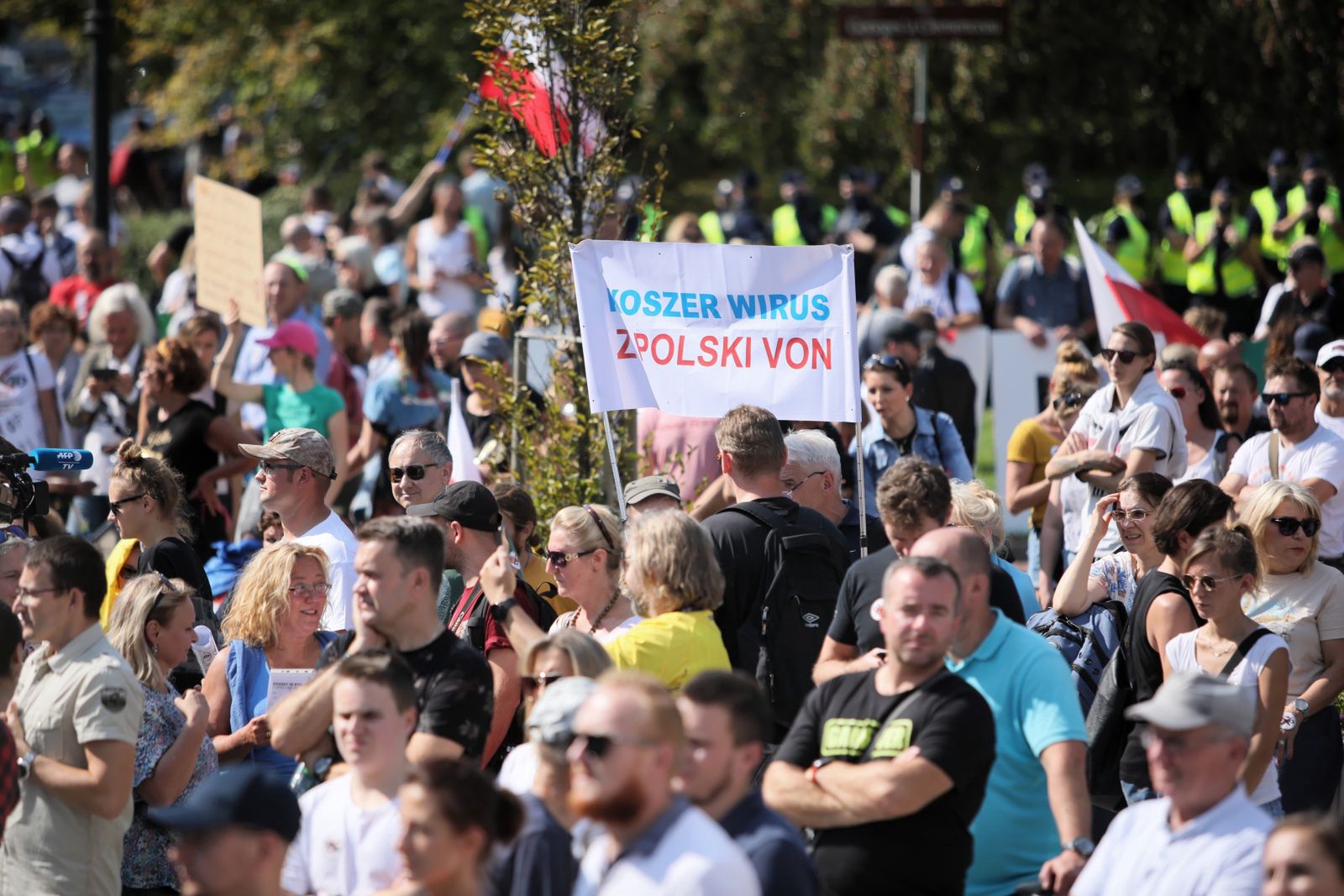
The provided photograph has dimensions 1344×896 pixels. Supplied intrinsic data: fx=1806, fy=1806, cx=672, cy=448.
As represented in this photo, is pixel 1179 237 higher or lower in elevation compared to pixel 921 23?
lower

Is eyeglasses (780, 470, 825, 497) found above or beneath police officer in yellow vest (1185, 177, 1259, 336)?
beneath

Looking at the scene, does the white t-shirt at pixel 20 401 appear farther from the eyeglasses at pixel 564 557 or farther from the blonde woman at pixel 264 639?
the eyeglasses at pixel 564 557

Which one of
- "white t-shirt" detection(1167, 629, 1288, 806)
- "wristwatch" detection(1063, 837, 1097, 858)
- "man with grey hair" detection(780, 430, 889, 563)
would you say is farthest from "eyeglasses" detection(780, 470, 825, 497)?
"wristwatch" detection(1063, 837, 1097, 858)

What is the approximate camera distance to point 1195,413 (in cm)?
948

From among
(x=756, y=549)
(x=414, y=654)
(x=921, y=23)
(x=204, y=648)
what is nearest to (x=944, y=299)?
(x=921, y=23)

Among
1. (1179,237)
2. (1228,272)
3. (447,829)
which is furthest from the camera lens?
(1179,237)

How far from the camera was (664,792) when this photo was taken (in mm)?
4090

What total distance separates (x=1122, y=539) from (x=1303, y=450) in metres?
1.69

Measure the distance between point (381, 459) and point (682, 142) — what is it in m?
14.6

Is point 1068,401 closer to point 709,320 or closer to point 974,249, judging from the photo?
point 709,320

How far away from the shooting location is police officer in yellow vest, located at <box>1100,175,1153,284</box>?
50.9 feet

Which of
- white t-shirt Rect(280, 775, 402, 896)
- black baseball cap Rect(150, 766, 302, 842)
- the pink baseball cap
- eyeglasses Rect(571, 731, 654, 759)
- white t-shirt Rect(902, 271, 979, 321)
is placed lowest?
white t-shirt Rect(280, 775, 402, 896)

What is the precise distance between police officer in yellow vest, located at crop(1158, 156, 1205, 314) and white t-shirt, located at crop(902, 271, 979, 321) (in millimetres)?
2598

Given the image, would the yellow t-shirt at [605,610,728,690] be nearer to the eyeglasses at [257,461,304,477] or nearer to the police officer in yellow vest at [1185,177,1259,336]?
the eyeglasses at [257,461,304,477]
